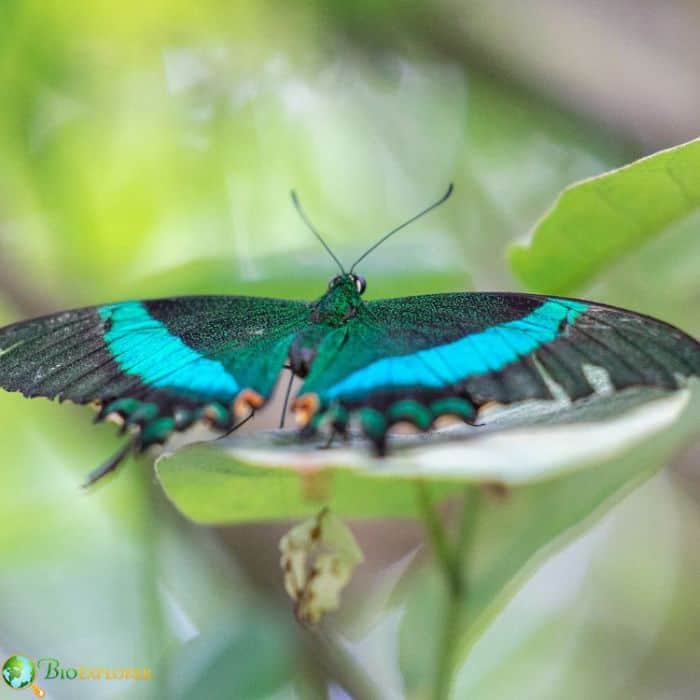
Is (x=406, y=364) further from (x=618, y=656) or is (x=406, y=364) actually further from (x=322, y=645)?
(x=618, y=656)

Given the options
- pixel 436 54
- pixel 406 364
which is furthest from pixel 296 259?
pixel 436 54

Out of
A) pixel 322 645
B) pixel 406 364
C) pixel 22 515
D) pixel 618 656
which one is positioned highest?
pixel 406 364

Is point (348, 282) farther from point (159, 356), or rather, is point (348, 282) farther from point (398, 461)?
point (398, 461)

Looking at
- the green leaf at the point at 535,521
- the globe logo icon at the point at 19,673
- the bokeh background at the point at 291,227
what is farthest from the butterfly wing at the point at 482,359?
the globe logo icon at the point at 19,673

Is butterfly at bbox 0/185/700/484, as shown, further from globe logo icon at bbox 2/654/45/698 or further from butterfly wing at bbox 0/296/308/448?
globe logo icon at bbox 2/654/45/698

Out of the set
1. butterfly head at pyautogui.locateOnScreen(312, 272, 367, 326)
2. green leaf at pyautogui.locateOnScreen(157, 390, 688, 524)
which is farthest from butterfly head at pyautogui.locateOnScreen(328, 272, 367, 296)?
green leaf at pyautogui.locateOnScreen(157, 390, 688, 524)

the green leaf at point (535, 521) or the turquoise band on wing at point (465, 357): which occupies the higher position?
the turquoise band on wing at point (465, 357)

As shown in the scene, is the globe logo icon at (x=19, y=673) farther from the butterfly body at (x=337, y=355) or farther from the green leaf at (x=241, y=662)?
the butterfly body at (x=337, y=355)

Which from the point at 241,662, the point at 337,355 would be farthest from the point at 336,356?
the point at 241,662
